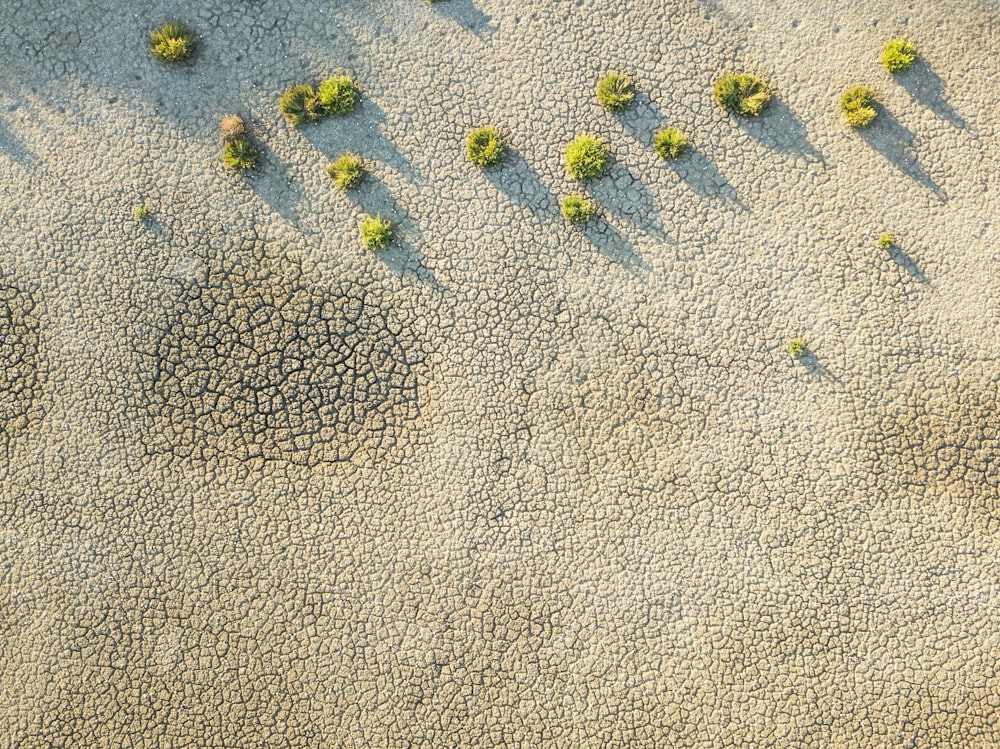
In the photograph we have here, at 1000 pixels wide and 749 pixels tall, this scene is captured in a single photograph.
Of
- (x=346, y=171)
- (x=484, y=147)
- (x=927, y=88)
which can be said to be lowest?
(x=346, y=171)

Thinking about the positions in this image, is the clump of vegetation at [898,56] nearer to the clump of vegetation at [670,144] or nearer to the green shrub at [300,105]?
the clump of vegetation at [670,144]

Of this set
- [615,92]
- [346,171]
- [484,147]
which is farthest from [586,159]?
[346,171]

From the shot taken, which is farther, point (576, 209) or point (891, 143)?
point (891, 143)

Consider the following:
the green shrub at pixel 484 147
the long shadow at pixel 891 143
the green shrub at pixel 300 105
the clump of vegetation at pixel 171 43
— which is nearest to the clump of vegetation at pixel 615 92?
the green shrub at pixel 484 147

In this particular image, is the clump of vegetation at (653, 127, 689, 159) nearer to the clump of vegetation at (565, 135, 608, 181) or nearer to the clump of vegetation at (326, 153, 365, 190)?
the clump of vegetation at (565, 135, 608, 181)

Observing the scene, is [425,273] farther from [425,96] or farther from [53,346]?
[53,346]

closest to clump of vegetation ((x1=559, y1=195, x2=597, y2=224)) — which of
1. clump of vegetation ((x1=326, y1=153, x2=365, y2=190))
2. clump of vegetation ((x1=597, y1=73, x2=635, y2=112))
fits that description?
clump of vegetation ((x1=597, y1=73, x2=635, y2=112))

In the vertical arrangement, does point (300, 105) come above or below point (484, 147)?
below

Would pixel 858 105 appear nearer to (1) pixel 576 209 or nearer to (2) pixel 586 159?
(2) pixel 586 159
